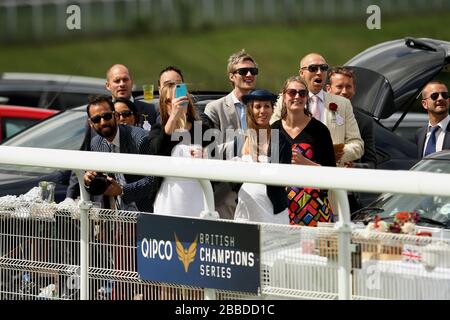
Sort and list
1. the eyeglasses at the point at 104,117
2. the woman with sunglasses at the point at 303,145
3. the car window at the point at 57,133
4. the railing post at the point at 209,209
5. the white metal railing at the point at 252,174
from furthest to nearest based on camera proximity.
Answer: the car window at the point at 57,133, the eyeglasses at the point at 104,117, the woman with sunglasses at the point at 303,145, the railing post at the point at 209,209, the white metal railing at the point at 252,174

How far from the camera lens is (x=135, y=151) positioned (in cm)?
791

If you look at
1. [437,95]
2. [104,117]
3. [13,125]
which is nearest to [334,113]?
[437,95]

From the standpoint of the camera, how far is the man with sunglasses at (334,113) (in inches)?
338

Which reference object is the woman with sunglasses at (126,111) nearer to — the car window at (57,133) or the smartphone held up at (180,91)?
the car window at (57,133)

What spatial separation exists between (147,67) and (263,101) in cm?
2259

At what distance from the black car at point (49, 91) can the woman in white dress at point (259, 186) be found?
11437mm

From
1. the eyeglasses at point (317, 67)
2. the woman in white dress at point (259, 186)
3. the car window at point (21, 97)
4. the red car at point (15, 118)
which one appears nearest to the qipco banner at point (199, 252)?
the woman in white dress at point (259, 186)

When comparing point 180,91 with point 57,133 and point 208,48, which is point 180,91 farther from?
point 208,48

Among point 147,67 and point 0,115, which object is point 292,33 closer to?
point 147,67

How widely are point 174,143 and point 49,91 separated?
13.0m

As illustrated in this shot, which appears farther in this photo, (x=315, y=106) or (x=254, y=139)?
(x=315, y=106)

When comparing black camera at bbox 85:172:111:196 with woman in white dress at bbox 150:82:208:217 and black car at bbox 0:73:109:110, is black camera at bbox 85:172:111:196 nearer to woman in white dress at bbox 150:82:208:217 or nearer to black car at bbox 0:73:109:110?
woman in white dress at bbox 150:82:208:217

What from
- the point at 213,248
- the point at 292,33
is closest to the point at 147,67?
the point at 292,33
